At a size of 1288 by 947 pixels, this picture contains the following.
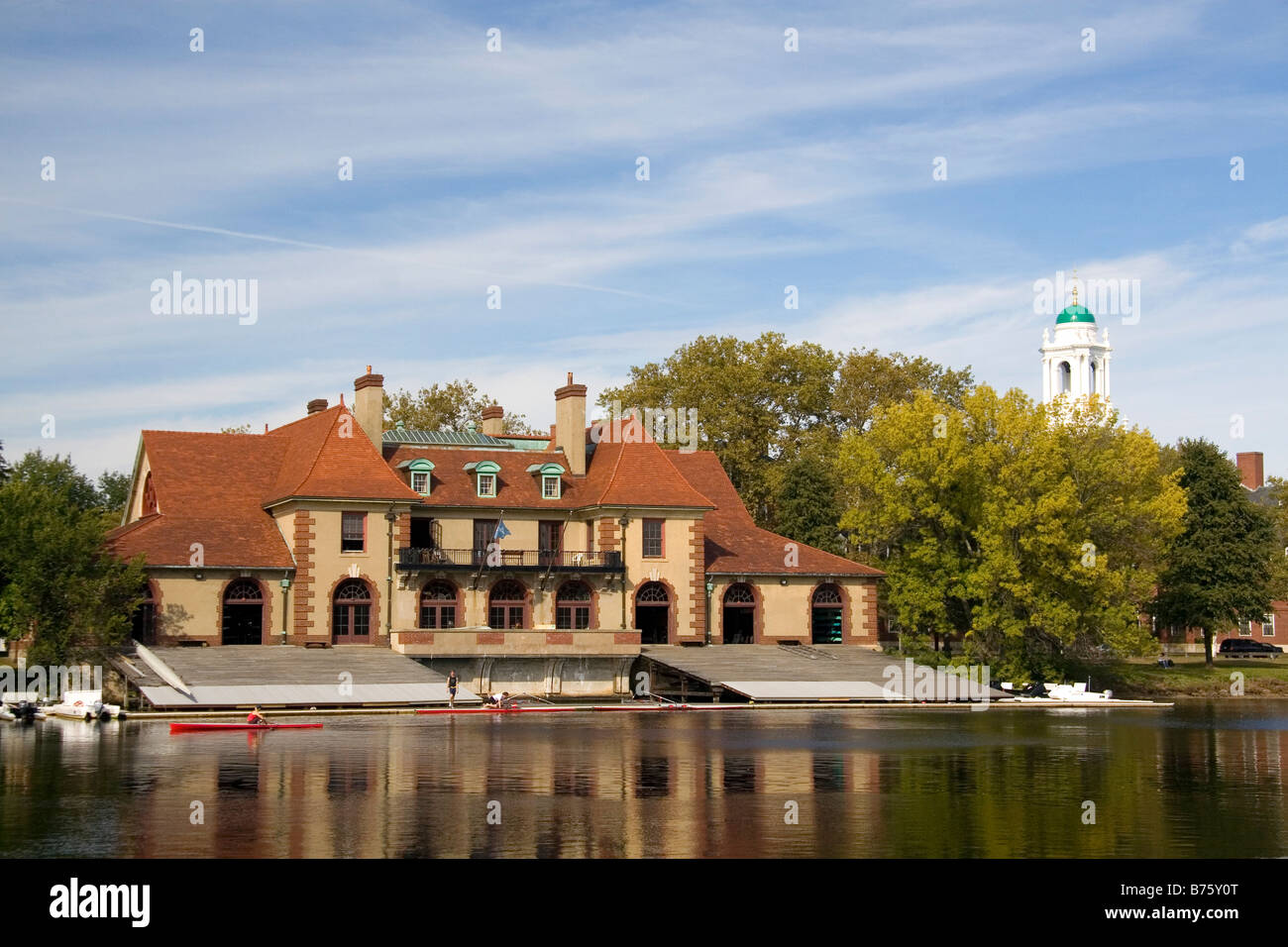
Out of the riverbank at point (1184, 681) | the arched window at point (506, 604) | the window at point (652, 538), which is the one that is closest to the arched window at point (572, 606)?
the arched window at point (506, 604)

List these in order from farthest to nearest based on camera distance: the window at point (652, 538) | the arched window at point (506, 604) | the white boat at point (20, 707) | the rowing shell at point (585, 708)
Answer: the window at point (652, 538) < the arched window at point (506, 604) < the rowing shell at point (585, 708) < the white boat at point (20, 707)

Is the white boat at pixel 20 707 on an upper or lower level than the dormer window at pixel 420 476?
lower

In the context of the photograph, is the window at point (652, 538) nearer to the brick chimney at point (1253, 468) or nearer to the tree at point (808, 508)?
the tree at point (808, 508)

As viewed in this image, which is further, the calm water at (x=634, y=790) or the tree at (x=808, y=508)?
the tree at (x=808, y=508)

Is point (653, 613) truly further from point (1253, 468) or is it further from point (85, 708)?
point (1253, 468)

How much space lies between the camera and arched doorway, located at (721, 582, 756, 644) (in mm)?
67812

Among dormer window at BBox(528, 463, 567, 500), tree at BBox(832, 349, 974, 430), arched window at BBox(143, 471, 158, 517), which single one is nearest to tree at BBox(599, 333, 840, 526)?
tree at BBox(832, 349, 974, 430)

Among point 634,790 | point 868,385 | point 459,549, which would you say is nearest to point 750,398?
point 868,385

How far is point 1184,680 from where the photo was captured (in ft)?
244

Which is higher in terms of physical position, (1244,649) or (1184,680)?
(1244,649)

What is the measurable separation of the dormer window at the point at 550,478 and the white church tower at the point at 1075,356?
77775 mm

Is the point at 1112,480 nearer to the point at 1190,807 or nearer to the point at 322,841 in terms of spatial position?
the point at 1190,807

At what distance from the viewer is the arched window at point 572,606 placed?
65.1 metres

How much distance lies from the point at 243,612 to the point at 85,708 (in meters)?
12.6
